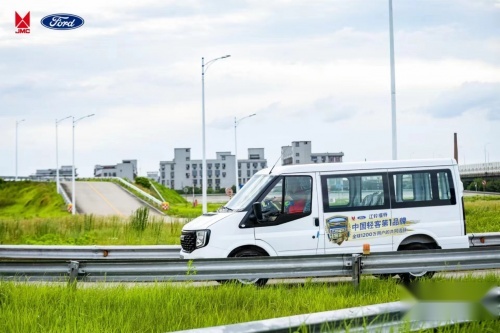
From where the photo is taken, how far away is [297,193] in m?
14.1

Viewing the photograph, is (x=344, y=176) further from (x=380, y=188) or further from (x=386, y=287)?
(x=386, y=287)

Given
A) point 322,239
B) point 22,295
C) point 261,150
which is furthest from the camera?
point 261,150

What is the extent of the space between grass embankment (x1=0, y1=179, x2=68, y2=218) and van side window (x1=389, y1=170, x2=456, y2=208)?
5167 centimetres

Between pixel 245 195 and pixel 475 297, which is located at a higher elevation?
pixel 245 195

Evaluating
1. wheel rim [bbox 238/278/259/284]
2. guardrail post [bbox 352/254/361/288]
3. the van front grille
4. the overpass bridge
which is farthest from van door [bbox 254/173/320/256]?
the overpass bridge

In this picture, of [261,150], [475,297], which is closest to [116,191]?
[475,297]

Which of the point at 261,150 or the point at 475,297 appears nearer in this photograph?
the point at 475,297

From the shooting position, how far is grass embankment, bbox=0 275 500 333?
27.5ft

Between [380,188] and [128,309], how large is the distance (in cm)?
659

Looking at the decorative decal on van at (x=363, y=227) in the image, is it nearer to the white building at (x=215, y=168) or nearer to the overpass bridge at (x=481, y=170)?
the overpass bridge at (x=481, y=170)

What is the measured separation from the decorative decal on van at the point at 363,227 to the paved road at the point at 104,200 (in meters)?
41.0

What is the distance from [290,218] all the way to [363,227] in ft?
4.62

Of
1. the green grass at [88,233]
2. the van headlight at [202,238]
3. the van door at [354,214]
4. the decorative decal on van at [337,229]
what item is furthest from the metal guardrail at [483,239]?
the green grass at [88,233]

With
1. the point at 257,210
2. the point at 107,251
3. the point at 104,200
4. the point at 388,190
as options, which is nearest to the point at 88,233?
the point at 107,251
